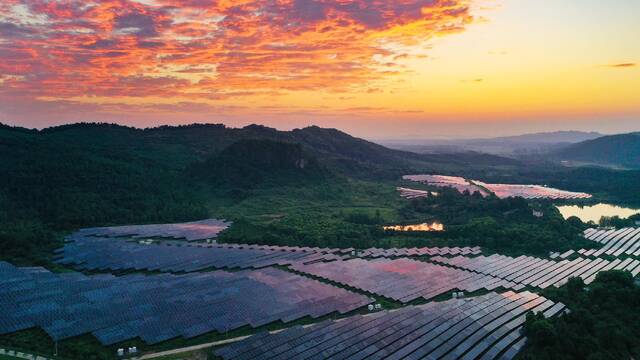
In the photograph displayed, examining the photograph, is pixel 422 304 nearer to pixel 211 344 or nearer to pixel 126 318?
pixel 211 344

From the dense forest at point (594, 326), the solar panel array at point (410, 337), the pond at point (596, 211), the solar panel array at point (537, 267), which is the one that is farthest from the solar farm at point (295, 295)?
the pond at point (596, 211)

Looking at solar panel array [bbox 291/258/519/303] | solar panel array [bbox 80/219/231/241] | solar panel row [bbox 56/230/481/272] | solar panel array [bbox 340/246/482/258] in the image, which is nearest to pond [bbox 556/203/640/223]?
solar panel array [bbox 340/246/482/258]

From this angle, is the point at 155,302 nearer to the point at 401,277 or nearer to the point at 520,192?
the point at 401,277

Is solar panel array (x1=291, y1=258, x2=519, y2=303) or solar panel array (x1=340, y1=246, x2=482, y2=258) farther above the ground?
solar panel array (x1=291, y1=258, x2=519, y2=303)

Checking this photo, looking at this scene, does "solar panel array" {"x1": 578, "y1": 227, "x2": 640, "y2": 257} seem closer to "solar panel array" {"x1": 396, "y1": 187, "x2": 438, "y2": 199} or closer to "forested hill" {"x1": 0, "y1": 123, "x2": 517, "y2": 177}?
"solar panel array" {"x1": 396, "y1": 187, "x2": 438, "y2": 199}

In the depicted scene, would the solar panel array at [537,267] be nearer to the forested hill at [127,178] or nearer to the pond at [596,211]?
the pond at [596,211]

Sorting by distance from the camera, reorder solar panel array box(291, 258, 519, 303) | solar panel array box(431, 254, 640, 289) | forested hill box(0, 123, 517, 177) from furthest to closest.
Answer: forested hill box(0, 123, 517, 177) → solar panel array box(431, 254, 640, 289) → solar panel array box(291, 258, 519, 303)
